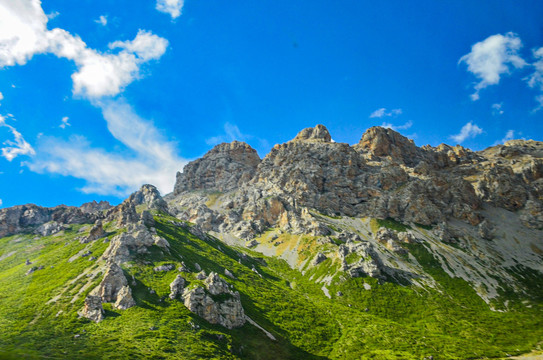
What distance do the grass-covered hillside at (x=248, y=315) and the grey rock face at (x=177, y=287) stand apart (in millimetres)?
1847

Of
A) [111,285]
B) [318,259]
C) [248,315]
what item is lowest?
[248,315]

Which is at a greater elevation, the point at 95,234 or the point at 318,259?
the point at 318,259

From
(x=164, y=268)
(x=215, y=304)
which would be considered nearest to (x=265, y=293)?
(x=215, y=304)

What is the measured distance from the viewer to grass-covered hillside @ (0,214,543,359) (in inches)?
2458

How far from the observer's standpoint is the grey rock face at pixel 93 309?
6925 cm

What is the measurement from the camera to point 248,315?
88562 millimetres

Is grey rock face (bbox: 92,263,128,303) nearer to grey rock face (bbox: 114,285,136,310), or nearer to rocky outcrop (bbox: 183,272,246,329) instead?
grey rock face (bbox: 114,285,136,310)

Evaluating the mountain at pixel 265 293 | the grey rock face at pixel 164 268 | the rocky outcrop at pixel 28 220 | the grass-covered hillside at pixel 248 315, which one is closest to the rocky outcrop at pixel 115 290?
the mountain at pixel 265 293

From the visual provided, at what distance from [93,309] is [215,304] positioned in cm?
2966

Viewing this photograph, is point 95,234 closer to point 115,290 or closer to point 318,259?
point 115,290

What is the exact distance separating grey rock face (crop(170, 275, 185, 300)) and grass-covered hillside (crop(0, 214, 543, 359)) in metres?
1.85

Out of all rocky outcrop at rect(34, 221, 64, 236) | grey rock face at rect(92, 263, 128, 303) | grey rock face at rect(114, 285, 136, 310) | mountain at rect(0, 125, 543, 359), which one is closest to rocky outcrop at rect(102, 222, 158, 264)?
mountain at rect(0, 125, 543, 359)

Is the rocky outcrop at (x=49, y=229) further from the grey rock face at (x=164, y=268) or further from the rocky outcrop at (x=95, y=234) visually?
the grey rock face at (x=164, y=268)

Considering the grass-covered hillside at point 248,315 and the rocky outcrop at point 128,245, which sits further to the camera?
the rocky outcrop at point 128,245
